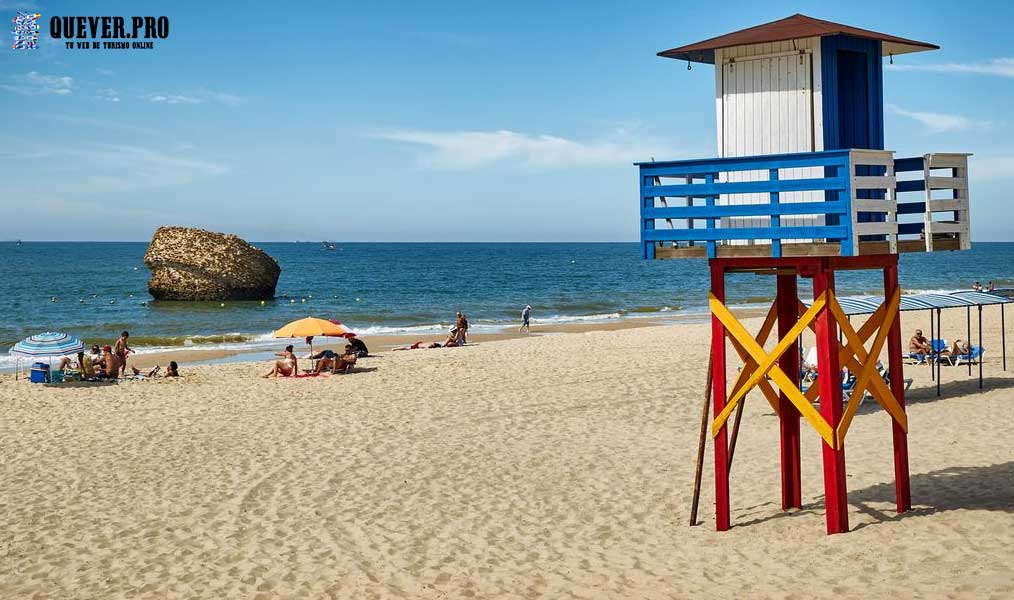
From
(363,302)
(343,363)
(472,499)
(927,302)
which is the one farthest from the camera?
(363,302)

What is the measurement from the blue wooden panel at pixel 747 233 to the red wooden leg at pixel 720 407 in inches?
23.3

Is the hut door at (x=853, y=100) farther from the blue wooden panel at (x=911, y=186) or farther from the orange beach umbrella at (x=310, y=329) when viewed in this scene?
the orange beach umbrella at (x=310, y=329)

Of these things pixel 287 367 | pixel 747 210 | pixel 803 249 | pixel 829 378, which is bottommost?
pixel 287 367

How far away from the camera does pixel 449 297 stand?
216 ft

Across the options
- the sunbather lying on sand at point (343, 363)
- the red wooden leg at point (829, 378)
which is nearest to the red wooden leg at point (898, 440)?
the red wooden leg at point (829, 378)

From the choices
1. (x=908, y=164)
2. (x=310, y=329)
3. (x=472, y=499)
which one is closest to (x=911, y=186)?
(x=908, y=164)

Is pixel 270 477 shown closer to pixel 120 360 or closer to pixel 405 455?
pixel 405 455

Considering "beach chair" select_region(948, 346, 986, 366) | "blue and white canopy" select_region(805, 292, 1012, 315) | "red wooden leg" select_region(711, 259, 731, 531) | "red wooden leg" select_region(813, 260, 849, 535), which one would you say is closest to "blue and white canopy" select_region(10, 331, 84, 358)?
"red wooden leg" select_region(711, 259, 731, 531)

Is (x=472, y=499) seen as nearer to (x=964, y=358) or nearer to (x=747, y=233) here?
(x=747, y=233)

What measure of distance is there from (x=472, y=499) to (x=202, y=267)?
→ 4422 cm

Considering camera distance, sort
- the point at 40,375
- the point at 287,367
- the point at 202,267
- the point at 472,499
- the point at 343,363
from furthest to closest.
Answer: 1. the point at 202,267
2. the point at 343,363
3. the point at 287,367
4. the point at 40,375
5. the point at 472,499

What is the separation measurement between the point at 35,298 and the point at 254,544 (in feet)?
202

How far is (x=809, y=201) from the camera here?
9.00 metres

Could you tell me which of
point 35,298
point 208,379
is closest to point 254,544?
point 208,379
